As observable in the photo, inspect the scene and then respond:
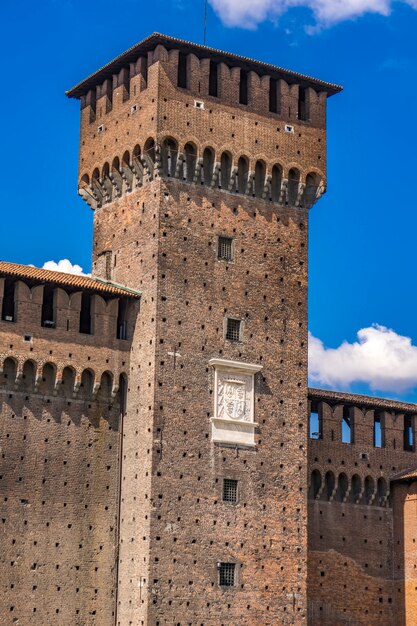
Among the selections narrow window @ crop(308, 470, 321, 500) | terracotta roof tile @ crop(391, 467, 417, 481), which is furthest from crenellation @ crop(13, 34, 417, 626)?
terracotta roof tile @ crop(391, 467, 417, 481)

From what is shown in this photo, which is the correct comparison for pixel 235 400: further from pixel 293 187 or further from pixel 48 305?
pixel 293 187

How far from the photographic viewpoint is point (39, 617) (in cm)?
3144

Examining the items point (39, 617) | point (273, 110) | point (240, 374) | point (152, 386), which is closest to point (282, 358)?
point (240, 374)

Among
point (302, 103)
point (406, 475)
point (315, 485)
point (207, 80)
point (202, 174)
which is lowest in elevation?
point (315, 485)

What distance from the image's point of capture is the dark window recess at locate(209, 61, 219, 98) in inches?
1369

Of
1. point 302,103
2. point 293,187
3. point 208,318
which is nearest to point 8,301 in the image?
point 208,318

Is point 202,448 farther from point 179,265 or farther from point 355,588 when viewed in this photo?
point 355,588

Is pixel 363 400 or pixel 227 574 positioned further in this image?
pixel 363 400

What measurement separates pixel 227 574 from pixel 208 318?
5847 millimetres

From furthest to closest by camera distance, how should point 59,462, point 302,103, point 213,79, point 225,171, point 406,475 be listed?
point 406,475 < point 302,103 < point 213,79 < point 225,171 < point 59,462

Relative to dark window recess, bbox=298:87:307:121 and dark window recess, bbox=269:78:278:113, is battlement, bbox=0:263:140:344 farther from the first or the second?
dark window recess, bbox=298:87:307:121

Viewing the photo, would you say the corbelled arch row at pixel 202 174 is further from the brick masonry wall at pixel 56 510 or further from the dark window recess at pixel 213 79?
the brick masonry wall at pixel 56 510

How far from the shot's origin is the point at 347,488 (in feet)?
125

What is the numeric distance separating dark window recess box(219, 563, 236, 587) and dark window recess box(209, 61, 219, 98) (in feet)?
36.2
